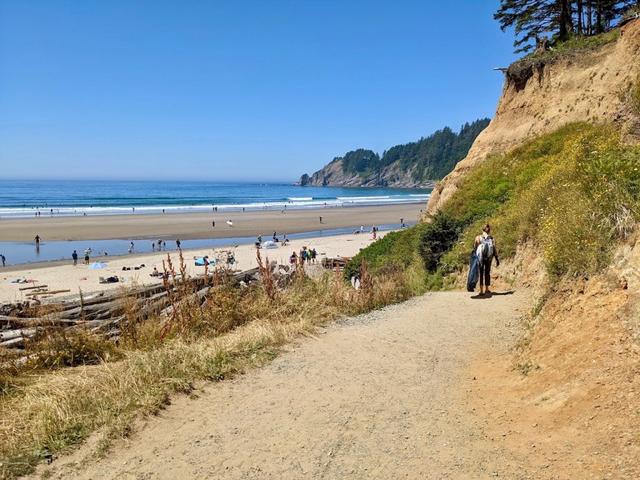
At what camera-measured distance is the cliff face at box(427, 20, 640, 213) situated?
17328 mm

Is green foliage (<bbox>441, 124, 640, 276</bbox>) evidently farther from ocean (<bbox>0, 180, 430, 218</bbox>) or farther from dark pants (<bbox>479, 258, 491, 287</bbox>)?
ocean (<bbox>0, 180, 430, 218</bbox>)

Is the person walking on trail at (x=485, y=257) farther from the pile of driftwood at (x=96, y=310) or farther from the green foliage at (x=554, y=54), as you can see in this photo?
the green foliage at (x=554, y=54)

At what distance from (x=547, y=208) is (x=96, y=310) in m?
8.90

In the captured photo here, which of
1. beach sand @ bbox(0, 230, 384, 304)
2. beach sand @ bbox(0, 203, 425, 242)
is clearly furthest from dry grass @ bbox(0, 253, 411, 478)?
beach sand @ bbox(0, 203, 425, 242)

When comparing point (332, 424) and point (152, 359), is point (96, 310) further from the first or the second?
point (332, 424)

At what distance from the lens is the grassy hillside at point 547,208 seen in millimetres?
5852

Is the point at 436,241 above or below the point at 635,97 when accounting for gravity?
below

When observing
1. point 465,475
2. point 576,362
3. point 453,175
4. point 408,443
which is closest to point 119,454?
point 408,443

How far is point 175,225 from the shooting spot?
1983 inches

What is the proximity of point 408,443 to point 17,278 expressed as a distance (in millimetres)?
25897

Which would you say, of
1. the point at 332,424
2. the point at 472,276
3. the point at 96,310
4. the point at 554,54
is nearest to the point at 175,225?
the point at 554,54

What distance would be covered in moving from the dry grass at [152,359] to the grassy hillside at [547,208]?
397 centimetres

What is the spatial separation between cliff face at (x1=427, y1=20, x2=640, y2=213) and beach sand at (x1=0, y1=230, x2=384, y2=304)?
11.5 meters

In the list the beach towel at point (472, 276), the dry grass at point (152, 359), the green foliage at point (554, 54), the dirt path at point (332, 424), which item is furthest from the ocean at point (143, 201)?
the dirt path at point (332, 424)
